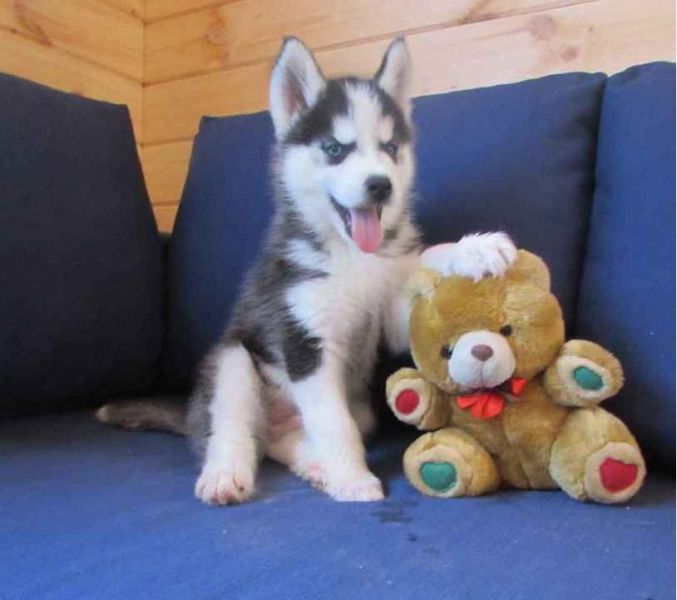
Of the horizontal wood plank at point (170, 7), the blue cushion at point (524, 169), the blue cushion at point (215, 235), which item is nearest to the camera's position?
the blue cushion at point (524, 169)

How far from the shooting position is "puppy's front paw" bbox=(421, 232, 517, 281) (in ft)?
3.96

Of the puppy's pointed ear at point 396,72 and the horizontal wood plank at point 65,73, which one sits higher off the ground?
the horizontal wood plank at point 65,73

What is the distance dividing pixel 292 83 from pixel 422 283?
0.60 m

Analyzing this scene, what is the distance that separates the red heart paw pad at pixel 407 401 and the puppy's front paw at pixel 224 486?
29 centimetres

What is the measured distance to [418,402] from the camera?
1238 millimetres

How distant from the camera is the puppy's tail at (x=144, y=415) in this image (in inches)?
66.4

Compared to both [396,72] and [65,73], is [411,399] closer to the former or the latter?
[396,72]

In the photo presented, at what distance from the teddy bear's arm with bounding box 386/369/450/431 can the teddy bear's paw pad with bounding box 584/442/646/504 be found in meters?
0.25

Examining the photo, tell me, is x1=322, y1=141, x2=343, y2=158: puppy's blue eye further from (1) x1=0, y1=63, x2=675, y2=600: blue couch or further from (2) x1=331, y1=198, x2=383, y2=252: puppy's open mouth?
(1) x1=0, y1=63, x2=675, y2=600: blue couch

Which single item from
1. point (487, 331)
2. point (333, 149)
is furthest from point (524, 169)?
point (487, 331)

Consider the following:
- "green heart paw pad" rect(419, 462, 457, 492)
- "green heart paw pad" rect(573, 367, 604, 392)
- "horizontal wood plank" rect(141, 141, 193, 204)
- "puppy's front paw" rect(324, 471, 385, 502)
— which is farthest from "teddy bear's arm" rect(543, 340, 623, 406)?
"horizontal wood plank" rect(141, 141, 193, 204)

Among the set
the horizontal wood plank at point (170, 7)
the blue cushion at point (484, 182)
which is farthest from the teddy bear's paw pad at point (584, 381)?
the horizontal wood plank at point (170, 7)

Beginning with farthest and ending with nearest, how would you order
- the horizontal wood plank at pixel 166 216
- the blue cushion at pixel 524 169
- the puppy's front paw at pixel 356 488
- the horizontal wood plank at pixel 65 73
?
the horizontal wood plank at pixel 166 216 → the horizontal wood plank at pixel 65 73 → the blue cushion at pixel 524 169 → the puppy's front paw at pixel 356 488

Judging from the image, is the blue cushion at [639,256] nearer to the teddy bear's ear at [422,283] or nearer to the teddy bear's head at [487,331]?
the teddy bear's head at [487,331]
